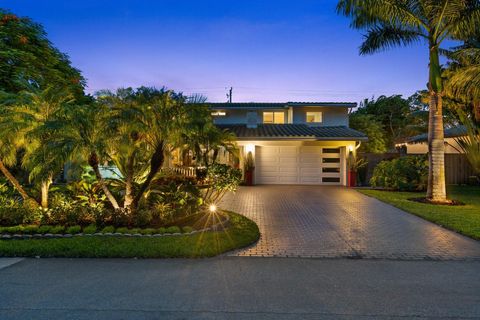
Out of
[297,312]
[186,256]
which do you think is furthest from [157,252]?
[297,312]

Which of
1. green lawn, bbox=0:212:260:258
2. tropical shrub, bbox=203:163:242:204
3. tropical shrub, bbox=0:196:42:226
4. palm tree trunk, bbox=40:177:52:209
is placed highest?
tropical shrub, bbox=203:163:242:204

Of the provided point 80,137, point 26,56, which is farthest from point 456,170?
point 26,56

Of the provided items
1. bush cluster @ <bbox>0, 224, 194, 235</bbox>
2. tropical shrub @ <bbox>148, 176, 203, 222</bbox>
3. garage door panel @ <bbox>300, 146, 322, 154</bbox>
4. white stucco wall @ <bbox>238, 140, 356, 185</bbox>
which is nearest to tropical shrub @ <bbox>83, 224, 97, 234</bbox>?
bush cluster @ <bbox>0, 224, 194, 235</bbox>

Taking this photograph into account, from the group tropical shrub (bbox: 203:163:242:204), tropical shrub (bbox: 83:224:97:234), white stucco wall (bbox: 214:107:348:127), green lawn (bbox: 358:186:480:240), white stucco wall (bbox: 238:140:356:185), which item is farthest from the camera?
white stucco wall (bbox: 214:107:348:127)

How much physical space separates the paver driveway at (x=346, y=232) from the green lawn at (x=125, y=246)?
54 cm

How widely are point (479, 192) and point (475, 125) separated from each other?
3209 millimetres

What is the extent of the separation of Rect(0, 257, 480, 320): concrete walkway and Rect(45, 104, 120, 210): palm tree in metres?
2.36

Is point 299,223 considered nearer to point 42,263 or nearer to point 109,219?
point 109,219

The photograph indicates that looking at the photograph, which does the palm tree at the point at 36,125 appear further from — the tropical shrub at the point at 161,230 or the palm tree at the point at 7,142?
the tropical shrub at the point at 161,230

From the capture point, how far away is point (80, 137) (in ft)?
22.6

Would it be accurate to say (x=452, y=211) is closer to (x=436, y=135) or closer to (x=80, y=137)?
(x=436, y=135)

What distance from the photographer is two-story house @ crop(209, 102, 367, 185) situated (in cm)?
1759

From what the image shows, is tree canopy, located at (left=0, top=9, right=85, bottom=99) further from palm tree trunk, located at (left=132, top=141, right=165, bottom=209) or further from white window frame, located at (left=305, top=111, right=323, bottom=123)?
white window frame, located at (left=305, top=111, right=323, bottom=123)

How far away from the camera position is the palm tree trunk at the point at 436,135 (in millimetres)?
11578
